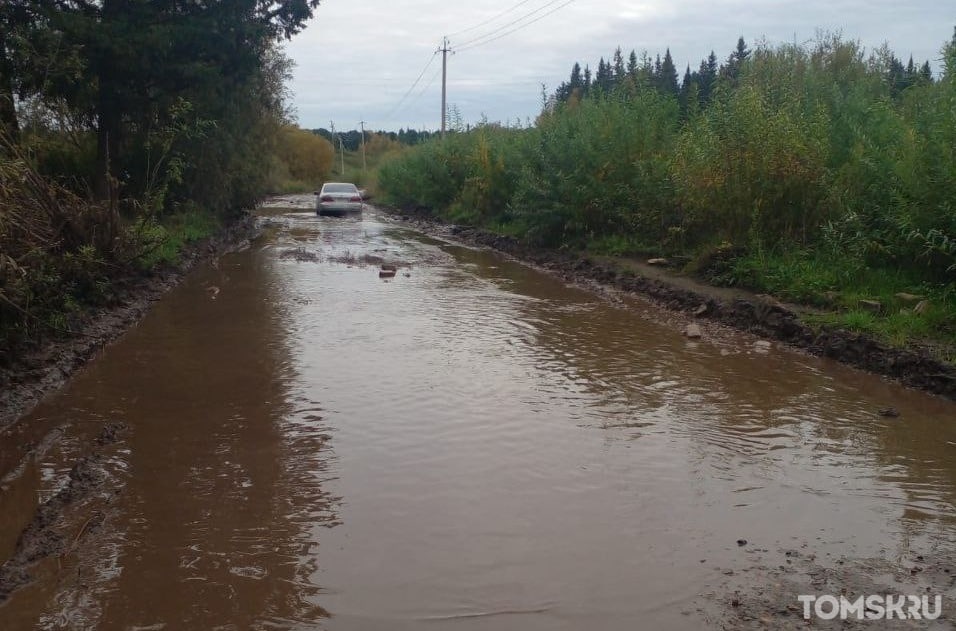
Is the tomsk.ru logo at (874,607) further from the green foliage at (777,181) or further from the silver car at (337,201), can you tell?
the silver car at (337,201)

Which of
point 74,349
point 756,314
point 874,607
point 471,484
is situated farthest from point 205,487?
point 756,314

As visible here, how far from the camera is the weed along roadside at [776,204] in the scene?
31.3 ft

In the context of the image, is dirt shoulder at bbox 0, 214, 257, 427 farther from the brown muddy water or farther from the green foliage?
the green foliage

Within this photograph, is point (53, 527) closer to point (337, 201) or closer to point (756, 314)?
point (756, 314)

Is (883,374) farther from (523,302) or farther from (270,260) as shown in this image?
(270,260)

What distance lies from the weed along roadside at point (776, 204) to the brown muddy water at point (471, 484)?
129 centimetres

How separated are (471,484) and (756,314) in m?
6.73

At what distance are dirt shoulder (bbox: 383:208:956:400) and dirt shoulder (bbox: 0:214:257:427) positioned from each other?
808 cm

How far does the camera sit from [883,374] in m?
8.41

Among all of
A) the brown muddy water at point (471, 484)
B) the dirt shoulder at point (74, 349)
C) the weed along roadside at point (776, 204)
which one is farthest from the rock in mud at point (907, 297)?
the dirt shoulder at point (74, 349)

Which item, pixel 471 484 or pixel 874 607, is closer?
pixel 874 607

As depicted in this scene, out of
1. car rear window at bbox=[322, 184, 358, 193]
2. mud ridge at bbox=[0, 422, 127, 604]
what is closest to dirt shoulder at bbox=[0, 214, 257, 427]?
mud ridge at bbox=[0, 422, 127, 604]

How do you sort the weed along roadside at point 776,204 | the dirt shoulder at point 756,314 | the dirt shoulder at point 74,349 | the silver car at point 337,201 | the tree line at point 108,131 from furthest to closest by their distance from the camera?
the silver car at point 337,201 < the weed along roadside at point 776,204 < the tree line at point 108,131 < the dirt shoulder at point 756,314 < the dirt shoulder at point 74,349

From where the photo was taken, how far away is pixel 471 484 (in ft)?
17.7
